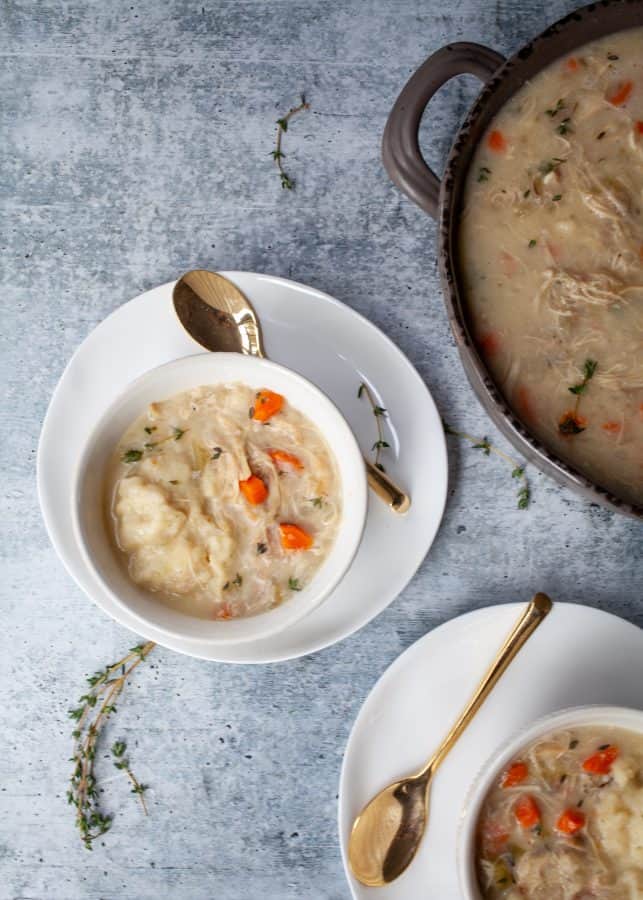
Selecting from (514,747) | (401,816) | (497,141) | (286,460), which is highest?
(497,141)

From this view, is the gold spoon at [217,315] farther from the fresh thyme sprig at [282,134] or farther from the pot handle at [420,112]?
the pot handle at [420,112]

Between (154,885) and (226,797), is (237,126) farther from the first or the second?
(154,885)

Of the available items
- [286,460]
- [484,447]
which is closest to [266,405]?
[286,460]

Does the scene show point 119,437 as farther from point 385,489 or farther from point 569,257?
point 569,257

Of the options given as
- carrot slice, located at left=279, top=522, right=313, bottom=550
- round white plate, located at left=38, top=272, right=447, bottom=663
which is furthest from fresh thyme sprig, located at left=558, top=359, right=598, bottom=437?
carrot slice, located at left=279, top=522, right=313, bottom=550

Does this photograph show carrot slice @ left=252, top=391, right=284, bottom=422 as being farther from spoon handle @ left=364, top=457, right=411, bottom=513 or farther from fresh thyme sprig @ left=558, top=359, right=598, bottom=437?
fresh thyme sprig @ left=558, top=359, right=598, bottom=437
